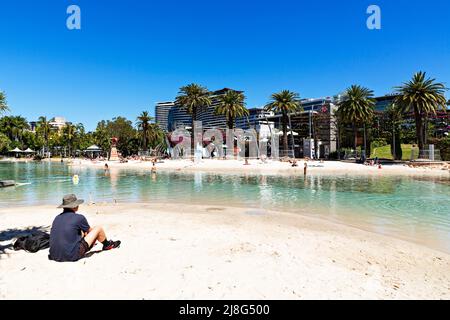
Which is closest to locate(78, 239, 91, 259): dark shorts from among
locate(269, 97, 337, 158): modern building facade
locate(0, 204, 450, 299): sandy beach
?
locate(0, 204, 450, 299): sandy beach

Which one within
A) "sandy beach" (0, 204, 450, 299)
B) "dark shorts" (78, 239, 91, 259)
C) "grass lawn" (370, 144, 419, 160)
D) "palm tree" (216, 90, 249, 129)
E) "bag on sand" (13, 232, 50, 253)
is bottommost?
"sandy beach" (0, 204, 450, 299)

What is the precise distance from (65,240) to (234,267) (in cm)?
342

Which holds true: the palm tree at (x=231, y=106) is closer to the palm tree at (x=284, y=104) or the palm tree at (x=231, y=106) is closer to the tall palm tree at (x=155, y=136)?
the palm tree at (x=284, y=104)

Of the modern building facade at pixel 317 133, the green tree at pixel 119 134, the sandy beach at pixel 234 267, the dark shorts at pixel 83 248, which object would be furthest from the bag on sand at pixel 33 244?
the green tree at pixel 119 134

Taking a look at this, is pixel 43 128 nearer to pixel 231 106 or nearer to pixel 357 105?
pixel 231 106

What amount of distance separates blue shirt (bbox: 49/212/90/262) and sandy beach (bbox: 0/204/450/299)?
0.74ft

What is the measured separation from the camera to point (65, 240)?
233 inches

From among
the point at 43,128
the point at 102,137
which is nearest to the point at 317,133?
the point at 102,137

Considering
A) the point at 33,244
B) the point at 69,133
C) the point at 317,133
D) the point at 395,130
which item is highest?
the point at 69,133

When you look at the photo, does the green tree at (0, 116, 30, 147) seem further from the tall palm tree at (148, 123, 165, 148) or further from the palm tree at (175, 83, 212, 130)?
the palm tree at (175, 83, 212, 130)

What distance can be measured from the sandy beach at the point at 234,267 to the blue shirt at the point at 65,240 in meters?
0.23

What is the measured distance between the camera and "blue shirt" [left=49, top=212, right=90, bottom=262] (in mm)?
5938

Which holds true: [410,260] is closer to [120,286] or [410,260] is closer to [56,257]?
[120,286]

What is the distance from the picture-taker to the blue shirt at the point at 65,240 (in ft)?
19.5
